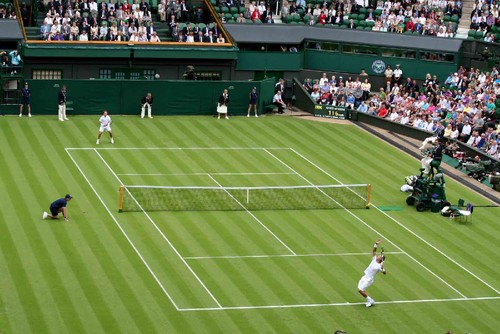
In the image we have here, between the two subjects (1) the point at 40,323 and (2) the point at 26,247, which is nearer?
(1) the point at 40,323

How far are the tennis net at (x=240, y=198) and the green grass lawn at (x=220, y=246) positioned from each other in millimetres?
653

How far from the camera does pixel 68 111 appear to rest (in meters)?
65.2

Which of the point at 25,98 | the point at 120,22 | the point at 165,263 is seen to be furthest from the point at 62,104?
the point at 165,263

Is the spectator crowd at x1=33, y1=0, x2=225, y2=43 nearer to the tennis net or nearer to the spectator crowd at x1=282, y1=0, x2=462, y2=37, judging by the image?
the spectator crowd at x1=282, y1=0, x2=462, y2=37

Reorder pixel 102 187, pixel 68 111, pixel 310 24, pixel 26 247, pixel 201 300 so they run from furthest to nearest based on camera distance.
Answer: pixel 310 24, pixel 68 111, pixel 102 187, pixel 26 247, pixel 201 300

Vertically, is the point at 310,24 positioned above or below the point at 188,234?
above

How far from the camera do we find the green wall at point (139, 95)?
64875 mm

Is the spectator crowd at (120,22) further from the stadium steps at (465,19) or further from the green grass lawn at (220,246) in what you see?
the stadium steps at (465,19)

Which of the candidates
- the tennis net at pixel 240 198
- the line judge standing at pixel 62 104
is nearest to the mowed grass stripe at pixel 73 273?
the tennis net at pixel 240 198

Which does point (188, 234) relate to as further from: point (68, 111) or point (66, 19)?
point (66, 19)

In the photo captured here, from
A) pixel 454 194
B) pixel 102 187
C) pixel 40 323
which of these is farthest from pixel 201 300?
pixel 454 194

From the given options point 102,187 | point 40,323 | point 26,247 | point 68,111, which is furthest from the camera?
point 68,111

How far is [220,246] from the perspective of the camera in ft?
149

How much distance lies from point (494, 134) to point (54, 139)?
2177 cm
